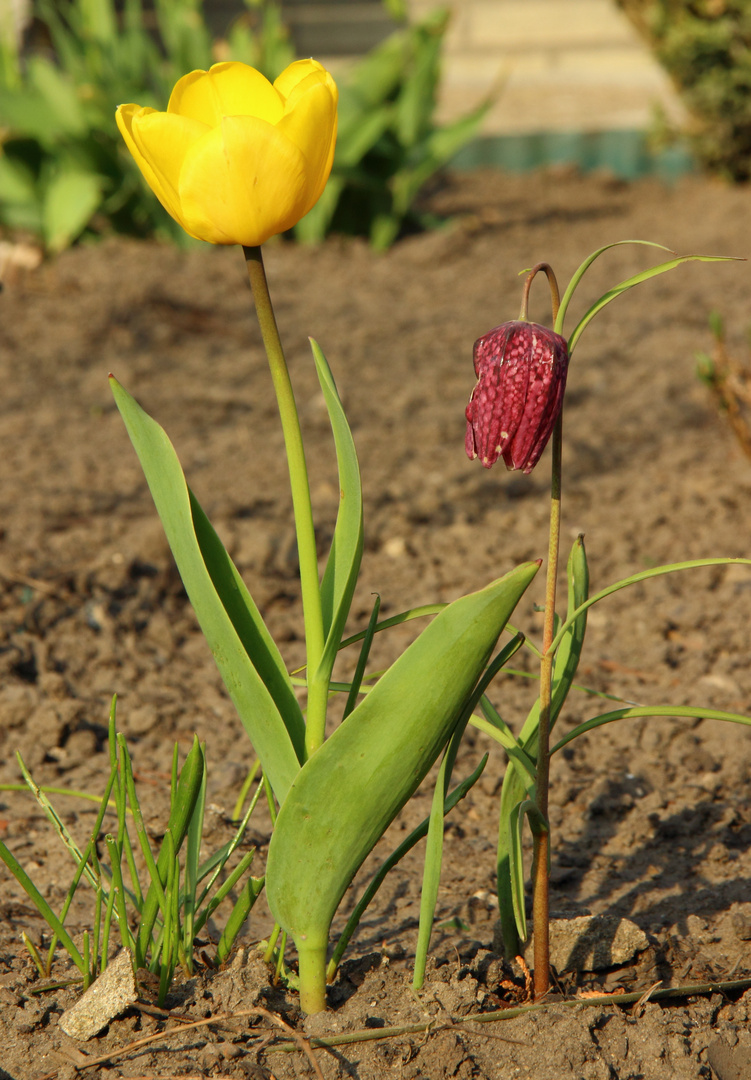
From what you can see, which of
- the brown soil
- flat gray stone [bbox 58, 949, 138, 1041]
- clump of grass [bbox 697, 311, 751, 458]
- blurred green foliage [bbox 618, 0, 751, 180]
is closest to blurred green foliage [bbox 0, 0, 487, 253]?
the brown soil

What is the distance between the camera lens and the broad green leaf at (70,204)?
4.39m

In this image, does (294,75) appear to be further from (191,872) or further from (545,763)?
(191,872)

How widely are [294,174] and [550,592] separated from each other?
1.57ft

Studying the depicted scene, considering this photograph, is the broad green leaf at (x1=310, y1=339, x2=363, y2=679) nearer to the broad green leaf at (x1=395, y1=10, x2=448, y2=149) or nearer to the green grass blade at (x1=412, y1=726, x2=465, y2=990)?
the green grass blade at (x1=412, y1=726, x2=465, y2=990)

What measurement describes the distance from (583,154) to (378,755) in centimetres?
643

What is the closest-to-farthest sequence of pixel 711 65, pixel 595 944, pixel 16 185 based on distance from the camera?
pixel 595 944 < pixel 16 185 < pixel 711 65

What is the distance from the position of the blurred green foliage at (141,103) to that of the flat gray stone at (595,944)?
373cm

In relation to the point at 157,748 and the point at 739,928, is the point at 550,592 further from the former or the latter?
the point at 157,748

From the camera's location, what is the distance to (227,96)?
987 millimetres

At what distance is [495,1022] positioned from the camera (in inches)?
42.8

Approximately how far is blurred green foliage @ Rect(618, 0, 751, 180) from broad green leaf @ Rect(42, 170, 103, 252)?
120 inches

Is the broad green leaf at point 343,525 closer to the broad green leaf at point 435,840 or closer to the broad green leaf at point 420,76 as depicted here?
the broad green leaf at point 435,840

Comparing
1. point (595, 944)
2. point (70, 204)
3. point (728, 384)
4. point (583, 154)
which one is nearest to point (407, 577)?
point (728, 384)

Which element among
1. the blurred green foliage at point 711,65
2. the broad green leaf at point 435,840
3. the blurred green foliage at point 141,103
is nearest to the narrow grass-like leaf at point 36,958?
the broad green leaf at point 435,840
